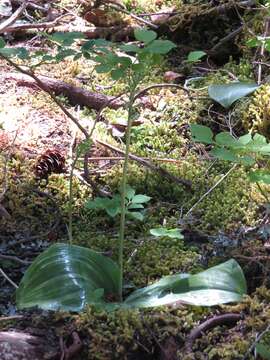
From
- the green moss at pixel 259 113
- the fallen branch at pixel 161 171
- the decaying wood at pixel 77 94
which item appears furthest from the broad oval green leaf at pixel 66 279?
the decaying wood at pixel 77 94

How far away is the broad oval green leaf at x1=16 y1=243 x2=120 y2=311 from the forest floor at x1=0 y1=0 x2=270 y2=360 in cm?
7

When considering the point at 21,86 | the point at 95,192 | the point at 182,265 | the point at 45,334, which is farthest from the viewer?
the point at 21,86

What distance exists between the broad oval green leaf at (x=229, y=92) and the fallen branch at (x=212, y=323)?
565 mm

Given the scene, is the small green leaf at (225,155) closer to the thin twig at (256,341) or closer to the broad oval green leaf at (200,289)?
the broad oval green leaf at (200,289)

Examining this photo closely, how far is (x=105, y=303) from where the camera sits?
Answer: 1.39 metres

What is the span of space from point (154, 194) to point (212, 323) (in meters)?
0.77

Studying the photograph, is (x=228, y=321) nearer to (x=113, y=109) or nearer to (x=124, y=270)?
(x=124, y=270)

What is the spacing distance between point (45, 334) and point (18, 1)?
9.37 feet

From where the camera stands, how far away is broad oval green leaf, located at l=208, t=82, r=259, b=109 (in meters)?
1.56

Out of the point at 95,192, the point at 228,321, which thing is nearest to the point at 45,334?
the point at 228,321

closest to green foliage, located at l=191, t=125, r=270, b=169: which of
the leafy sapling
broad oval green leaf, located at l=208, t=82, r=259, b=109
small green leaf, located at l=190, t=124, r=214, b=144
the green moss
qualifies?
small green leaf, located at l=190, t=124, r=214, b=144

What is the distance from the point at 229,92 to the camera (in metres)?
1.59

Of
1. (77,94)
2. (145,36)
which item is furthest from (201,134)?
(77,94)

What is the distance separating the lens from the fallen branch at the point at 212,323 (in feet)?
4.47
